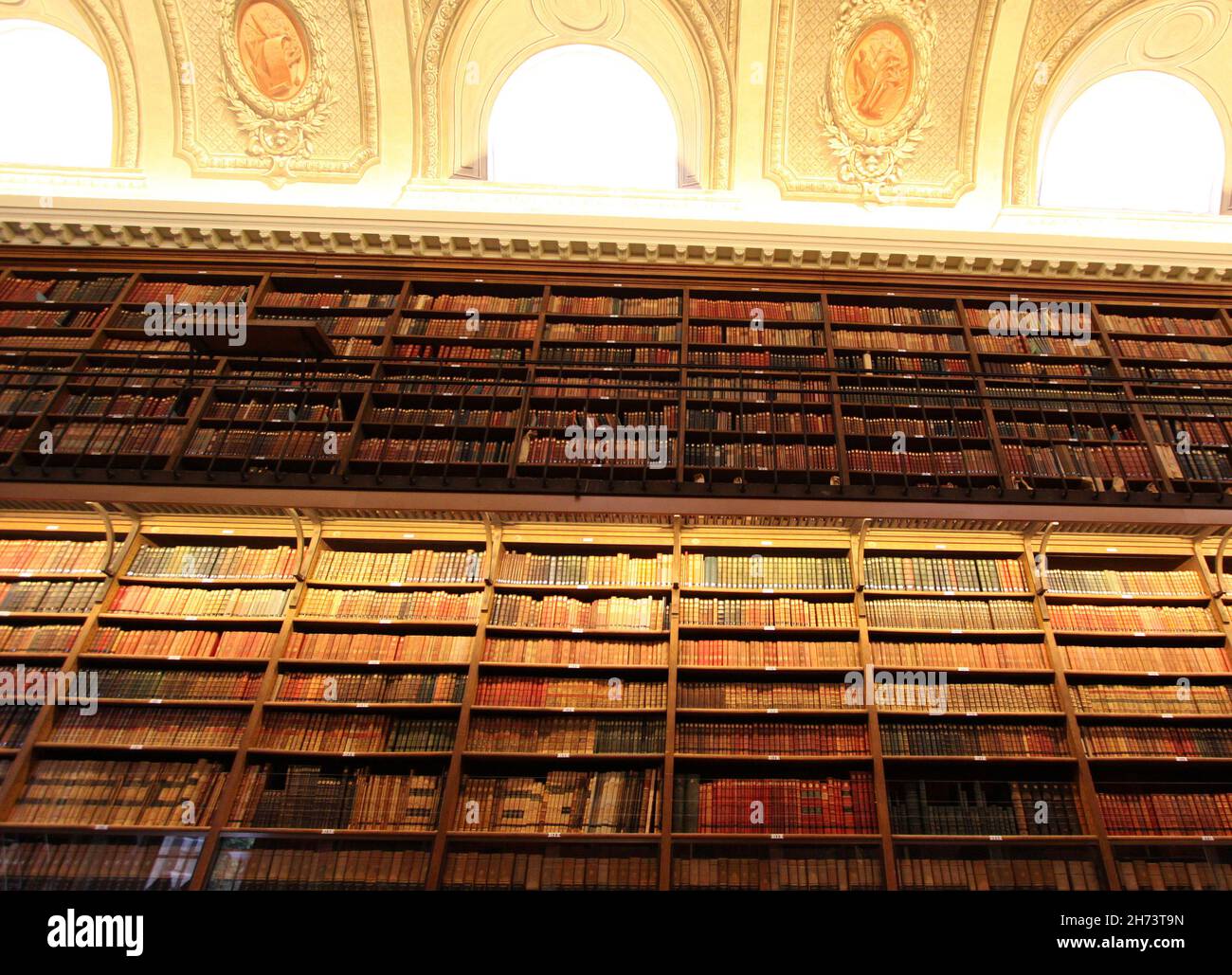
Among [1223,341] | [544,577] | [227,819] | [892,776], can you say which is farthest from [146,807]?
[1223,341]

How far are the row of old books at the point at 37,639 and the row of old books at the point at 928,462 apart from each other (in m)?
4.25

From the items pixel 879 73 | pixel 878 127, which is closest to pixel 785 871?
pixel 878 127

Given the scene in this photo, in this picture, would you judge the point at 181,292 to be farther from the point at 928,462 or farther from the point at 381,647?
the point at 928,462

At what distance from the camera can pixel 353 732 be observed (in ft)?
12.2

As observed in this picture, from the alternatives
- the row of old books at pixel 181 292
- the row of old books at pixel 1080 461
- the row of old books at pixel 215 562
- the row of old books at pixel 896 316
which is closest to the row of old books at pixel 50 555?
the row of old books at pixel 215 562

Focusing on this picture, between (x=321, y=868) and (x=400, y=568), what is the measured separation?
1498 millimetres

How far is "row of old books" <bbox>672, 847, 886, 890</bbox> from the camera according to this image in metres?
3.32

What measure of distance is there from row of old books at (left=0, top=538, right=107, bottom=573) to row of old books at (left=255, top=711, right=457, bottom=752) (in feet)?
4.75

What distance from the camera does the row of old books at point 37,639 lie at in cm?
386

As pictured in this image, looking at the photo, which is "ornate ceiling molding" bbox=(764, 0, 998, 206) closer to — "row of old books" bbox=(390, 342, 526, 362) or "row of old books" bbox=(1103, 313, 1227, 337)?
"row of old books" bbox=(1103, 313, 1227, 337)

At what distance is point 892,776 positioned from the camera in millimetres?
3604
